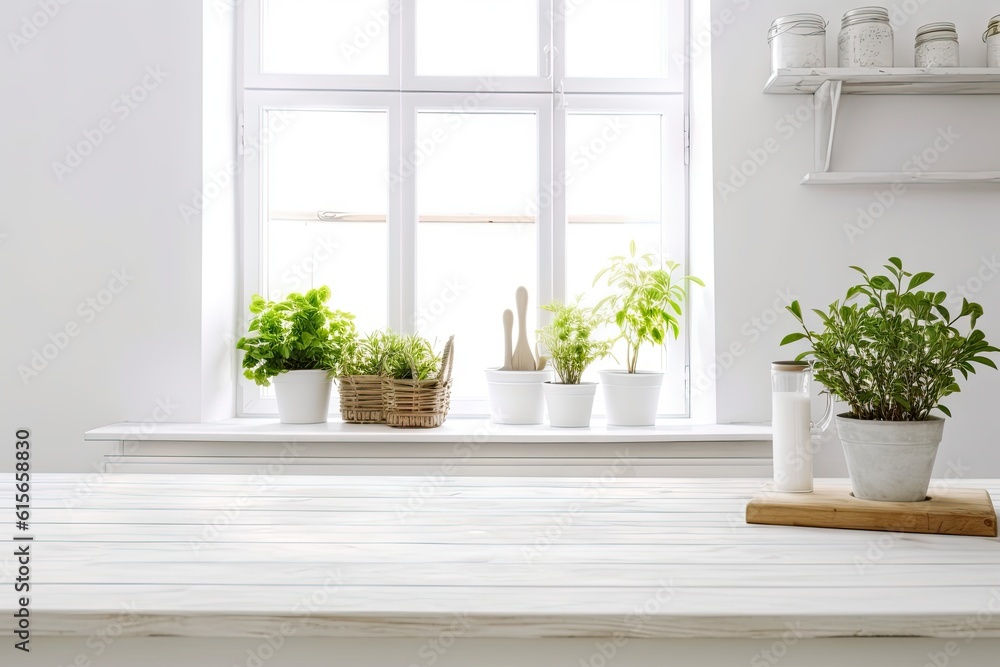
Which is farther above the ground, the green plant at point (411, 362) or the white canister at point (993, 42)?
the white canister at point (993, 42)

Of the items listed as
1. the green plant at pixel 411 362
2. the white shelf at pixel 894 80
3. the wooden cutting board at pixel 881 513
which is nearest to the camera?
the wooden cutting board at pixel 881 513

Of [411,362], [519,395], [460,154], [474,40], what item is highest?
[474,40]

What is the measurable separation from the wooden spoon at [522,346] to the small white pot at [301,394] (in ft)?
1.96

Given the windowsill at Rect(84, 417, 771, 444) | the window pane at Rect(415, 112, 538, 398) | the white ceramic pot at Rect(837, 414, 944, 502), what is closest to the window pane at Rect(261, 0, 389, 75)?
the window pane at Rect(415, 112, 538, 398)

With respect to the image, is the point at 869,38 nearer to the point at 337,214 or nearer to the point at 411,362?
the point at 411,362

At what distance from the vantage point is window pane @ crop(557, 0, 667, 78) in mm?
2523

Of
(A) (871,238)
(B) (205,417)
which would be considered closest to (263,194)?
(B) (205,417)

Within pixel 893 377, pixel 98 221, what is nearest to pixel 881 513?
pixel 893 377

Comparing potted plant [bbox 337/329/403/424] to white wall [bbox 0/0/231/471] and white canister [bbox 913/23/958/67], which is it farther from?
white canister [bbox 913/23/958/67]

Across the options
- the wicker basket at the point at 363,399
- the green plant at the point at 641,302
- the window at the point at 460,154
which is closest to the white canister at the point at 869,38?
the window at the point at 460,154

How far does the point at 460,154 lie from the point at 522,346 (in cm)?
75

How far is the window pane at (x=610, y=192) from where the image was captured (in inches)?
99.0

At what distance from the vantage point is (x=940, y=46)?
6.71ft

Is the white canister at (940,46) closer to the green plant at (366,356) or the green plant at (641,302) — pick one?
the green plant at (641,302)
